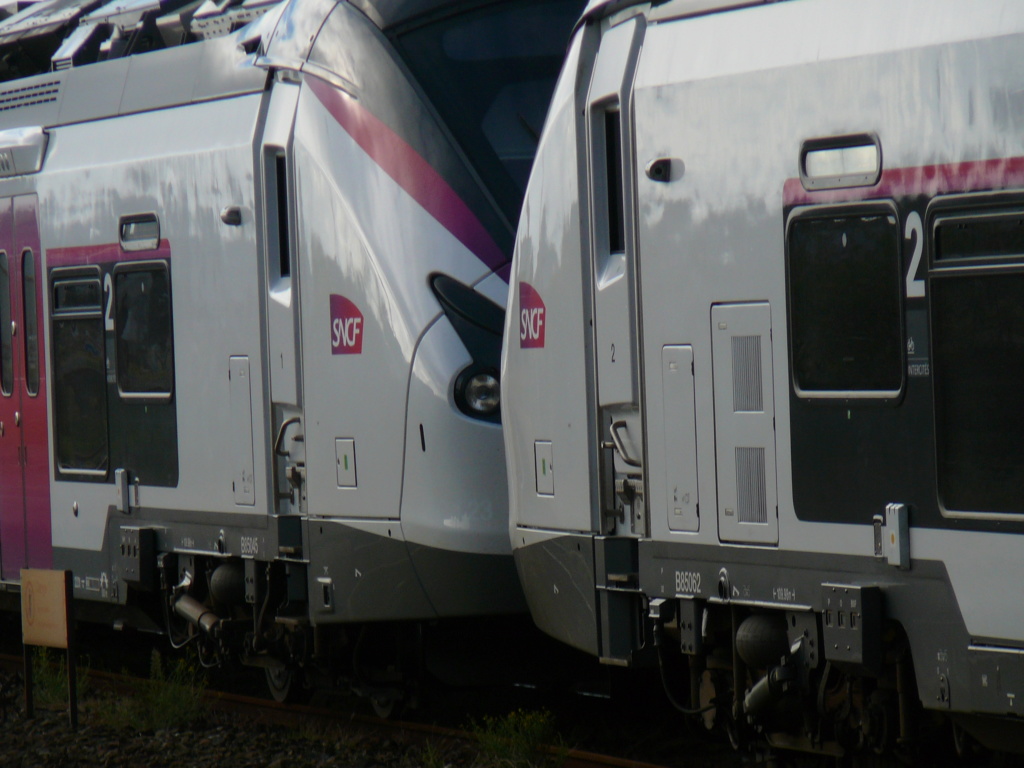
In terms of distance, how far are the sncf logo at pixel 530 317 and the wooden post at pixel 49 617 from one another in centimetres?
340

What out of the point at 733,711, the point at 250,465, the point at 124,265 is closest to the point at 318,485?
the point at 250,465

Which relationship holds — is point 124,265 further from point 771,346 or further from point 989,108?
point 989,108

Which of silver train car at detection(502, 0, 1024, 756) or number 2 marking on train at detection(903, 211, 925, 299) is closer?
silver train car at detection(502, 0, 1024, 756)

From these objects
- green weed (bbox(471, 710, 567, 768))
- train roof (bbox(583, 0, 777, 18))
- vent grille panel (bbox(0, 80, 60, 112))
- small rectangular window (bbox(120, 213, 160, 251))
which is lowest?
green weed (bbox(471, 710, 567, 768))

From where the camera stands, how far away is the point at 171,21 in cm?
1015

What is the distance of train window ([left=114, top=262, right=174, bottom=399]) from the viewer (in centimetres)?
927

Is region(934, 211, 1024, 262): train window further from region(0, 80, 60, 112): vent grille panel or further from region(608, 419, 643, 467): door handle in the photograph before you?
region(0, 80, 60, 112): vent grille panel

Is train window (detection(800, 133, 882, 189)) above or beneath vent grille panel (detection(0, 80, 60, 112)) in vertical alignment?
beneath

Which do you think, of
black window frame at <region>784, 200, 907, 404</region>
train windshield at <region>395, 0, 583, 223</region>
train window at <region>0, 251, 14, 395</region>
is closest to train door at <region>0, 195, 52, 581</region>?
train window at <region>0, 251, 14, 395</region>

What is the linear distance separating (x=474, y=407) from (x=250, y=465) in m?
1.51

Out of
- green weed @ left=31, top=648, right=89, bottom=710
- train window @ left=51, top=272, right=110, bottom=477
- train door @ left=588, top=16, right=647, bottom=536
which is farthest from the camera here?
green weed @ left=31, top=648, right=89, bottom=710

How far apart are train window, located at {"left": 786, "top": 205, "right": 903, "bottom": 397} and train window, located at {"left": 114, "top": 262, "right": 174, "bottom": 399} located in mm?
4413

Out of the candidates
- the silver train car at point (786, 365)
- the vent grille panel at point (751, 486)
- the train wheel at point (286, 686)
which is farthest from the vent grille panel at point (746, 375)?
the train wheel at point (286, 686)

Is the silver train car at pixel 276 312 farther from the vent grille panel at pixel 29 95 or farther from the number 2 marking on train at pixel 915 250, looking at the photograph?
the number 2 marking on train at pixel 915 250
